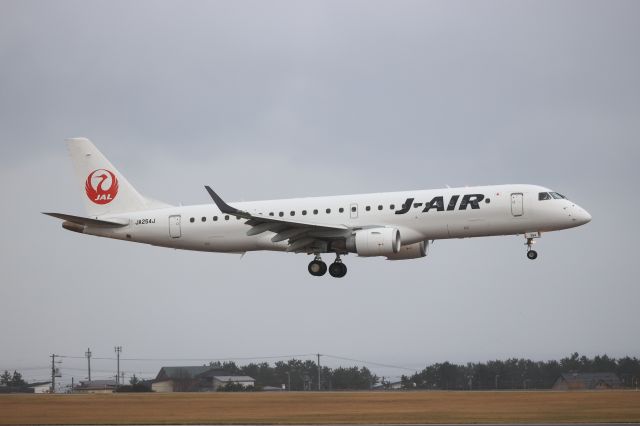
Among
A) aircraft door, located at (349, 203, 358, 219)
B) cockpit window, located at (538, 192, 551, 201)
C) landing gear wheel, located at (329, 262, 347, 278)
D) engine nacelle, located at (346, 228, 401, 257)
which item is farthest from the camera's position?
landing gear wheel, located at (329, 262, 347, 278)

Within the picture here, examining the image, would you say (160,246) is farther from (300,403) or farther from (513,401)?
(513,401)

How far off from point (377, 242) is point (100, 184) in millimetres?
20956

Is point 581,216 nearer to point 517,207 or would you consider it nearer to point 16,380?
point 517,207

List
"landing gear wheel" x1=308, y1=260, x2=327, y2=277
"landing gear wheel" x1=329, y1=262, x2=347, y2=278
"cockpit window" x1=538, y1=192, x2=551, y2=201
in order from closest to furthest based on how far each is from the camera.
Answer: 1. "cockpit window" x1=538, y1=192, x2=551, y2=201
2. "landing gear wheel" x1=329, y1=262, x2=347, y2=278
3. "landing gear wheel" x1=308, y1=260, x2=327, y2=277

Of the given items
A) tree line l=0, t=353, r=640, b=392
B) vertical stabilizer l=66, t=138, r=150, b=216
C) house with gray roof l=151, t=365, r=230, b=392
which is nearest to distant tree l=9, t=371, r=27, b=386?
tree line l=0, t=353, r=640, b=392

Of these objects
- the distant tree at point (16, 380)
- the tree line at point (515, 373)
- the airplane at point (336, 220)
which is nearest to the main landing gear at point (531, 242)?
the airplane at point (336, 220)

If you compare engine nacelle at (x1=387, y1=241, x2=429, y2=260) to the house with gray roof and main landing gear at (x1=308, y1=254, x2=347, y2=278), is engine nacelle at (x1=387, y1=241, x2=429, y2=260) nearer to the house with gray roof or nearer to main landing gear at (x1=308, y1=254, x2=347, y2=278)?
main landing gear at (x1=308, y1=254, x2=347, y2=278)

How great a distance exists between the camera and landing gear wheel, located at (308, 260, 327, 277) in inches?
2485

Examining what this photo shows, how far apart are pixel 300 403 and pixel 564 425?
17462mm

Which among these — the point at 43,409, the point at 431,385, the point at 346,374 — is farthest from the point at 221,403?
the point at 346,374

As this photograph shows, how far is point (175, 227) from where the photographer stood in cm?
6575

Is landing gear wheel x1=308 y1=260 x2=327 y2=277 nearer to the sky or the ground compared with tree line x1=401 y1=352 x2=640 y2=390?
nearer to the sky

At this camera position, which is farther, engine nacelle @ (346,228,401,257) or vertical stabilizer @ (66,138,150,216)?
vertical stabilizer @ (66,138,150,216)

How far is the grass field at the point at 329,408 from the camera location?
139 feet
